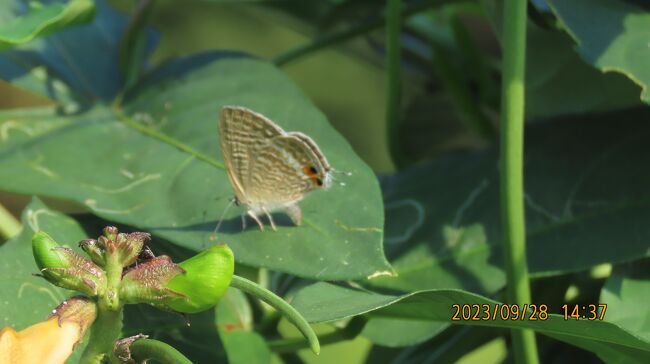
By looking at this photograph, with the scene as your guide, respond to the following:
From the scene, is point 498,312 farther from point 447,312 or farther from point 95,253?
point 95,253

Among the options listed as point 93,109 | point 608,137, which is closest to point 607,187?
point 608,137

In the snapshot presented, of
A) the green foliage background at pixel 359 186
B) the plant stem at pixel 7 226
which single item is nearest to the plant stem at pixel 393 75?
the green foliage background at pixel 359 186

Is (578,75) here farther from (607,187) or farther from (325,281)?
(325,281)

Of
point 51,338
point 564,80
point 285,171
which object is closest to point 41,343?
point 51,338

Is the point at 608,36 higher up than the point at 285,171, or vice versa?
the point at 608,36

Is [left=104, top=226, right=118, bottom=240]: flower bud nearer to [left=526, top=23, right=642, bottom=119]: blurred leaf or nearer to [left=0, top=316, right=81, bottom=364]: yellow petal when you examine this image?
[left=0, top=316, right=81, bottom=364]: yellow petal

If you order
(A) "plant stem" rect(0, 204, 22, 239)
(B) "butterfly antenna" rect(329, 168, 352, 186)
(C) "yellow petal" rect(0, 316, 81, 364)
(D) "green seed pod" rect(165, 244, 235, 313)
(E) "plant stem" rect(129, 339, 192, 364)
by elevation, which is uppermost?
(D) "green seed pod" rect(165, 244, 235, 313)

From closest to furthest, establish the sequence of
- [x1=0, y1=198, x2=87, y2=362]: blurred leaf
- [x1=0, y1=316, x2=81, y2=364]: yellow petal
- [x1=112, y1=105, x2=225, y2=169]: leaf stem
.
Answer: [x1=0, y1=316, x2=81, y2=364]: yellow petal
[x1=0, y1=198, x2=87, y2=362]: blurred leaf
[x1=112, y1=105, x2=225, y2=169]: leaf stem

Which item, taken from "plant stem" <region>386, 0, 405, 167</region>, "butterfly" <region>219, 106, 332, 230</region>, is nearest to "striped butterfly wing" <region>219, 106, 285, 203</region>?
"butterfly" <region>219, 106, 332, 230</region>
